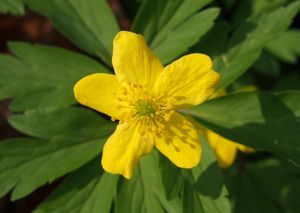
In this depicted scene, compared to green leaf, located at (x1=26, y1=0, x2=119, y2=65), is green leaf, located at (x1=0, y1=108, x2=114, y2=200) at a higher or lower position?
lower

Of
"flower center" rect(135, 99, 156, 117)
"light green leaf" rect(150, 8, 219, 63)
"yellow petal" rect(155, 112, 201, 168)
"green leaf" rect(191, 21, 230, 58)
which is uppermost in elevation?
"light green leaf" rect(150, 8, 219, 63)

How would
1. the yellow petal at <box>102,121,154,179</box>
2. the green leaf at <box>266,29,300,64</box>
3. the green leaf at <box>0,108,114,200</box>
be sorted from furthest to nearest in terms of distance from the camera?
the green leaf at <box>266,29,300,64</box>, the green leaf at <box>0,108,114,200</box>, the yellow petal at <box>102,121,154,179</box>

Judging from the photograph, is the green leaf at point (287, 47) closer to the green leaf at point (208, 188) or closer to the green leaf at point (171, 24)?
the green leaf at point (171, 24)

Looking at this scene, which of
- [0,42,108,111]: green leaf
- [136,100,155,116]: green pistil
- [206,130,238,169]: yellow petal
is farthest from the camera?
[206,130,238,169]: yellow petal

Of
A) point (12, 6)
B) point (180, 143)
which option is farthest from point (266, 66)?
point (12, 6)

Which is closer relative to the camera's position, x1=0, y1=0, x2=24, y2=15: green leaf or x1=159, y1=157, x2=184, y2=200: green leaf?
x1=159, y1=157, x2=184, y2=200: green leaf

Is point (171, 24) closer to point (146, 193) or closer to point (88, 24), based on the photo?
point (88, 24)

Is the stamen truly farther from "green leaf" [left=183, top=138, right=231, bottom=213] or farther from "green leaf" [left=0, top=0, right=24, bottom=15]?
"green leaf" [left=0, top=0, right=24, bottom=15]

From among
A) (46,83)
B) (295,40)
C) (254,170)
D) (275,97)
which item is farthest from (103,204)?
(295,40)

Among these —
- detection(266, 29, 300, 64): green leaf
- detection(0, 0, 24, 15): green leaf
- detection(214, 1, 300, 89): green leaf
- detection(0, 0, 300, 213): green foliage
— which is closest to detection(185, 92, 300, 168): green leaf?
detection(0, 0, 300, 213): green foliage
